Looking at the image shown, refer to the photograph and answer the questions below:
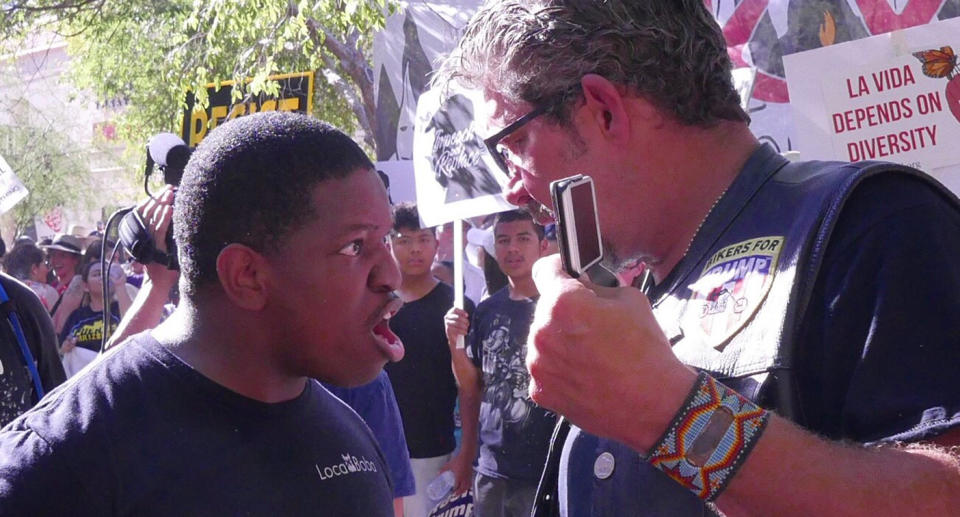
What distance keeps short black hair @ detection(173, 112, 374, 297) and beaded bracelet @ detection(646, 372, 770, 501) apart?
2.76ft

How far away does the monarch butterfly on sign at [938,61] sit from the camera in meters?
3.76

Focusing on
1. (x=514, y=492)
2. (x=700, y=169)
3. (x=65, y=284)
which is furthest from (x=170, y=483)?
(x=65, y=284)

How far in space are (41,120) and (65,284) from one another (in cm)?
2744

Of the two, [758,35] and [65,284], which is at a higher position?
[758,35]

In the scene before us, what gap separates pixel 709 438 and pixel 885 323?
0.28 metres

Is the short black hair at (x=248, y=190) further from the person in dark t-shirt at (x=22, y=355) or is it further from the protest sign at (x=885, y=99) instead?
the protest sign at (x=885, y=99)

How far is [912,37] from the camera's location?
3.82 metres

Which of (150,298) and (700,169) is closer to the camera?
(700,169)

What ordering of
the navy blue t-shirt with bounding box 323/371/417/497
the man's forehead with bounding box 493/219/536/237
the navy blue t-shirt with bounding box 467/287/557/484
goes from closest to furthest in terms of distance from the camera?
1. the navy blue t-shirt with bounding box 323/371/417/497
2. the navy blue t-shirt with bounding box 467/287/557/484
3. the man's forehead with bounding box 493/219/536/237

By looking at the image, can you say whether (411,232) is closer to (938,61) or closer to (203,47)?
(938,61)

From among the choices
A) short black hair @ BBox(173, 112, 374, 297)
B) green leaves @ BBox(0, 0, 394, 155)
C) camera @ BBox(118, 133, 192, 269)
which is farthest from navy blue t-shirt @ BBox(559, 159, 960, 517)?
green leaves @ BBox(0, 0, 394, 155)

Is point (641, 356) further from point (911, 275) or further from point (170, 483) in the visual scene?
point (170, 483)

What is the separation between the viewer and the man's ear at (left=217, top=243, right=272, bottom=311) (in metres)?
1.83

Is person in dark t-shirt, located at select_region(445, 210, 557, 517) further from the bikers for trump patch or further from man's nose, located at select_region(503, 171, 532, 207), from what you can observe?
the bikers for trump patch
